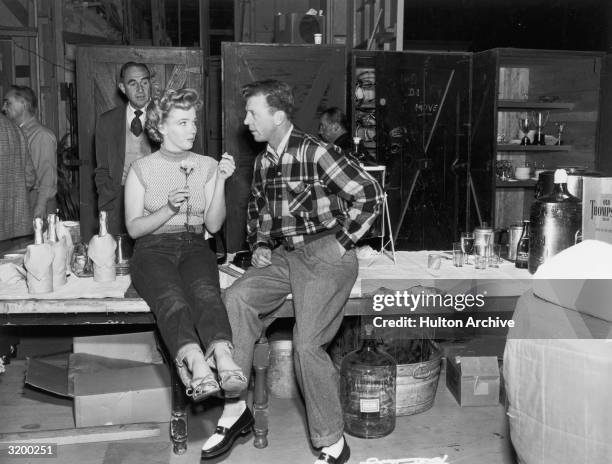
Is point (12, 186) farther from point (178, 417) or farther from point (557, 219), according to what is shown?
point (557, 219)

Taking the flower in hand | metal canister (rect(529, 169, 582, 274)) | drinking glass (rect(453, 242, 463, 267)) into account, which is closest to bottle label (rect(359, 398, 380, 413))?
drinking glass (rect(453, 242, 463, 267))

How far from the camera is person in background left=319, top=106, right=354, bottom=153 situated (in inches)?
231

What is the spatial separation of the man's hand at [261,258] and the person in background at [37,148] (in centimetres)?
250

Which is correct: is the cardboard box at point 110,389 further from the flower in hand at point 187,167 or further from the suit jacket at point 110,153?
the suit jacket at point 110,153

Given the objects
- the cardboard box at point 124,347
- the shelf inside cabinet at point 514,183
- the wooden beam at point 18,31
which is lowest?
the cardboard box at point 124,347

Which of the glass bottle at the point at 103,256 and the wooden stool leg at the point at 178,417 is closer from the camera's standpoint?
the wooden stool leg at the point at 178,417

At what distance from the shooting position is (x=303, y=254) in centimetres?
319

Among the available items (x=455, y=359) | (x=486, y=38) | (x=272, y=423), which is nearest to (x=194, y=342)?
(x=272, y=423)

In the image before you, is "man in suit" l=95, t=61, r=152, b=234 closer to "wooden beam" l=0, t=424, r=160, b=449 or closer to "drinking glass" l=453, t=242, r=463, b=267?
"wooden beam" l=0, t=424, r=160, b=449

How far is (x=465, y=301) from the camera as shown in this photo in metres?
3.40

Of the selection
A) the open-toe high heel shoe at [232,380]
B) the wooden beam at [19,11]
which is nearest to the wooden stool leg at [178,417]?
the open-toe high heel shoe at [232,380]

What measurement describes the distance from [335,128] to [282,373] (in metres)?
2.77

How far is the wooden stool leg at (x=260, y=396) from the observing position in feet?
10.4

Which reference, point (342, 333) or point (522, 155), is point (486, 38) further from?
point (342, 333)
